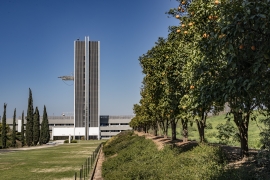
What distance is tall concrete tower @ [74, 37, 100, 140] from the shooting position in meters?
115

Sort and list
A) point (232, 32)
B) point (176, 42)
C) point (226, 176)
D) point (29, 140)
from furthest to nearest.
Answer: point (29, 140) < point (176, 42) < point (226, 176) < point (232, 32)

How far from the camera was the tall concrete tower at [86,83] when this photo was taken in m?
115

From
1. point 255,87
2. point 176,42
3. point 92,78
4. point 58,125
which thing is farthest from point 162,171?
point 58,125

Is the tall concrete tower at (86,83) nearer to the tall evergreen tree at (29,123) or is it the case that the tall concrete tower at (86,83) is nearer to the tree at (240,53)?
the tall evergreen tree at (29,123)

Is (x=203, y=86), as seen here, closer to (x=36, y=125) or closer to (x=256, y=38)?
(x=256, y=38)

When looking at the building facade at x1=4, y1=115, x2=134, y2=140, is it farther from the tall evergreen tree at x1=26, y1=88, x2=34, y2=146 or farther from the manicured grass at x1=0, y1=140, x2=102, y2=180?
the manicured grass at x1=0, y1=140, x2=102, y2=180

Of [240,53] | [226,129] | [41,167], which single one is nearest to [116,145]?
[41,167]

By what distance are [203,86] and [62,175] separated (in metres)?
18.0

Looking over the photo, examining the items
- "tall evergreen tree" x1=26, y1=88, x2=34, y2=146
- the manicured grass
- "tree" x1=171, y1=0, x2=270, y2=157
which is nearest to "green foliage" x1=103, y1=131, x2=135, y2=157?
the manicured grass

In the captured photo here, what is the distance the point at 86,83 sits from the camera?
114375 mm

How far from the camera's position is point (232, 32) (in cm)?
491

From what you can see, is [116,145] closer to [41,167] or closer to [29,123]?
[41,167]

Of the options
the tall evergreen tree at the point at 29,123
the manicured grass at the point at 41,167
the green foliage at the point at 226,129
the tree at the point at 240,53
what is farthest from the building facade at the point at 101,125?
the tree at the point at 240,53

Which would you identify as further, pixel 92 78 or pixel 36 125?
pixel 92 78
